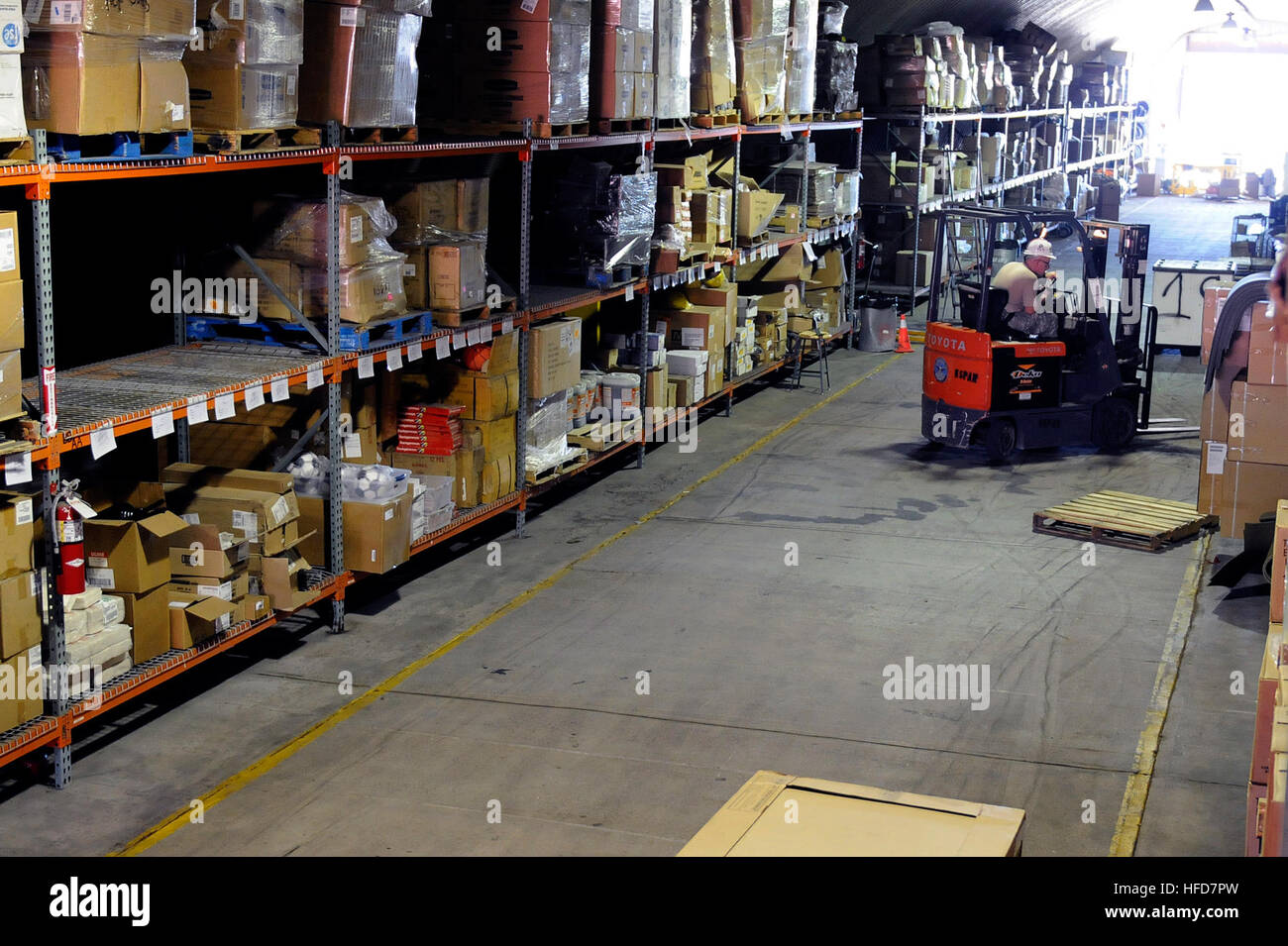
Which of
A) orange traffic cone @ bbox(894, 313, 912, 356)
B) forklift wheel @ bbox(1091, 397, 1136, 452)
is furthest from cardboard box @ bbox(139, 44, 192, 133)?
orange traffic cone @ bbox(894, 313, 912, 356)

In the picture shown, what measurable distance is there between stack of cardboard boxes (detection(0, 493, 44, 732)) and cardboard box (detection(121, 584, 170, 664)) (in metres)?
0.58

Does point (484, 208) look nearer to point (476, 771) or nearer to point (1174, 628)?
point (476, 771)

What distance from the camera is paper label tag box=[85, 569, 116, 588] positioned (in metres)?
6.52

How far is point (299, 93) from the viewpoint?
750 cm

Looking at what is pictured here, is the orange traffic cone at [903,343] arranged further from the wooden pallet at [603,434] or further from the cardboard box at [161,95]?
the cardboard box at [161,95]

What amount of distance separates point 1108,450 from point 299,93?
8024mm

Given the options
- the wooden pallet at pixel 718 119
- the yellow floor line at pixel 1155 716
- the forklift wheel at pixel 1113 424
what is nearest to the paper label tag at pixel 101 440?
the yellow floor line at pixel 1155 716

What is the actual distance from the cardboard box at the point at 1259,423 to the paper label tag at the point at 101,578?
6.37m

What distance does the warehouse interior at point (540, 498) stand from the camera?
19.1ft

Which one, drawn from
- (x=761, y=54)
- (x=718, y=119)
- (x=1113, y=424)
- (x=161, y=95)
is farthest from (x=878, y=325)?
(x=161, y=95)

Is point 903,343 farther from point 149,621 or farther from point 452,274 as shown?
point 149,621

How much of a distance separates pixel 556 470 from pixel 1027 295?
449cm

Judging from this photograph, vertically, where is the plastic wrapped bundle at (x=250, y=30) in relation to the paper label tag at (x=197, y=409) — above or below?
above

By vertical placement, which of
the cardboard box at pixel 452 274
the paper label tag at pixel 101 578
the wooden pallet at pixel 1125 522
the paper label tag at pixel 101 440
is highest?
the cardboard box at pixel 452 274
